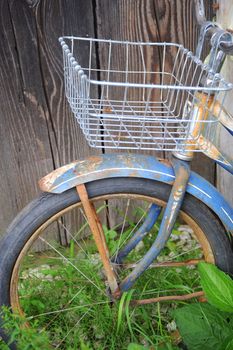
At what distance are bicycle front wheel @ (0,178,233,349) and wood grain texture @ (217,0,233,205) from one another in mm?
357

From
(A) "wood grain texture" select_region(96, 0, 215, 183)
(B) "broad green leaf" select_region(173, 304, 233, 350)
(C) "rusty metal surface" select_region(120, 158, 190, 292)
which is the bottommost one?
(B) "broad green leaf" select_region(173, 304, 233, 350)

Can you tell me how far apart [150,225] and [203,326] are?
0.42 m

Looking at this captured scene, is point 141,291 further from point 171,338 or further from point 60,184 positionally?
point 60,184

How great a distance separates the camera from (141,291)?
6.89 feet

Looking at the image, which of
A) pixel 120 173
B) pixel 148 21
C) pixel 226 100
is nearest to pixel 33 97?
pixel 148 21

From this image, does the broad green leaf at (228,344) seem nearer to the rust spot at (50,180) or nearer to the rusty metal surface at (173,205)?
the rusty metal surface at (173,205)

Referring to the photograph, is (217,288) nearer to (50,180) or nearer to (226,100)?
(50,180)

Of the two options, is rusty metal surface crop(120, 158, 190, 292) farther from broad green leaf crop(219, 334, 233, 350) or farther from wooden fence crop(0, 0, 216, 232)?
wooden fence crop(0, 0, 216, 232)

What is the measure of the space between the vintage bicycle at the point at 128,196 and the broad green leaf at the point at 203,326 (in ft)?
0.43

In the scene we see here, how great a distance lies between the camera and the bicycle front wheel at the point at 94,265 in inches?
64.5

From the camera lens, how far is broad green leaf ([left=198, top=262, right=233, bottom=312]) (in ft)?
5.15

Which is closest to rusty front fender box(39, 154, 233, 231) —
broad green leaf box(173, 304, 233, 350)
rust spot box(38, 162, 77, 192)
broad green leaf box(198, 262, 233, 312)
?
rust spot box(38, 162, 77, 192)

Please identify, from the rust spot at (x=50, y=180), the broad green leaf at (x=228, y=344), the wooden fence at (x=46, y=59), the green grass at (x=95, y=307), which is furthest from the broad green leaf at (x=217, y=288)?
the wooden fence at (x=46, y=59)

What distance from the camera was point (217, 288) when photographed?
158 centimetres
